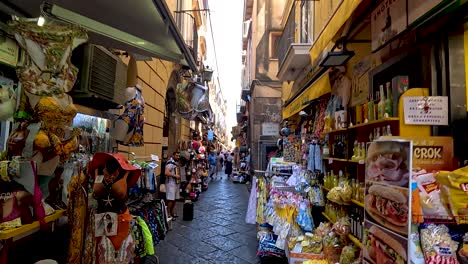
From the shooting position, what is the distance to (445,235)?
219cm

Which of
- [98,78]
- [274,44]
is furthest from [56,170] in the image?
[274,44]

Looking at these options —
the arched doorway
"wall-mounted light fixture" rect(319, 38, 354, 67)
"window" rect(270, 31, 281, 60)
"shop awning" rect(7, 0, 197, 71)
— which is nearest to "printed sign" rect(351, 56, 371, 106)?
"wall-mounted light fixture" rect(319, 38, 354, 67)

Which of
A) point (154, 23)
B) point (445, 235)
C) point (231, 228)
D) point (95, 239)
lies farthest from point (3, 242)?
point (231, 228)

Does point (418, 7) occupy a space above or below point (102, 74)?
above

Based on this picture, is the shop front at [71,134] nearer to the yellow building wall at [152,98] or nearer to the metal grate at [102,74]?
the metal grate at [102,74]

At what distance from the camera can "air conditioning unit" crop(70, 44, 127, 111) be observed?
3.29 metres

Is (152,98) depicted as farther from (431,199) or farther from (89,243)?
(431,199)

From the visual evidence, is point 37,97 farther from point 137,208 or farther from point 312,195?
point 312,195

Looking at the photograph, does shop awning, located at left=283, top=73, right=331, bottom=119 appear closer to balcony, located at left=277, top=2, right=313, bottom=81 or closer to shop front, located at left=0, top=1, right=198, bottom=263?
balcony, located at left=277, top=2, right=313, bottom=81

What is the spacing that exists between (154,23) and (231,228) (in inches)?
203

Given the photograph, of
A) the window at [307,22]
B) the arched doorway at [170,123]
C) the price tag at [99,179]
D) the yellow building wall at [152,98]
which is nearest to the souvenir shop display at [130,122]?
the price tag at [99,179]

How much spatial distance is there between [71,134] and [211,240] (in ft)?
14.3

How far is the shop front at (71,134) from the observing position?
84.4 inches

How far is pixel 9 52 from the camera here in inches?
102
